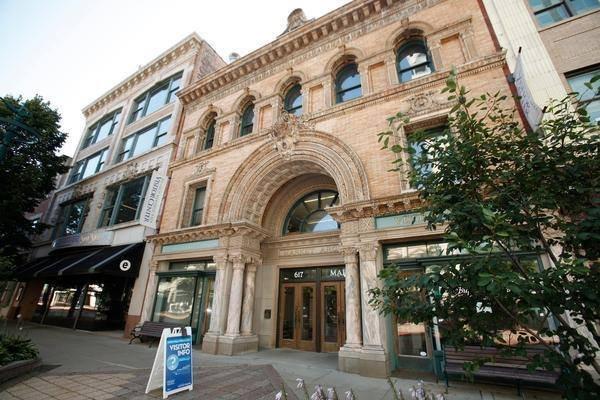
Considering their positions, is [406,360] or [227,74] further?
[227,74]

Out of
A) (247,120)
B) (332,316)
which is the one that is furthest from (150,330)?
(247,120)

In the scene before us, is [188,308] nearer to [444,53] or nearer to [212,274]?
[212,274]

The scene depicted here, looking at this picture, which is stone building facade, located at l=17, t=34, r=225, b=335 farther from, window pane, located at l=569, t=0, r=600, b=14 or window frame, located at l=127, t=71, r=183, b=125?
window pane, located at l=569, t=0, r=600, b=14

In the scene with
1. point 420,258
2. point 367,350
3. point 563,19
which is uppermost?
point 563,19

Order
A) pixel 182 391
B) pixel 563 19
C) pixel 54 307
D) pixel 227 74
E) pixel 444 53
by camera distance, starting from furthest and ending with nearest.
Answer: pixel 54 307 → pixel 227 74 → pixel 444 53 → pixel 563 19 → pixel 182 391

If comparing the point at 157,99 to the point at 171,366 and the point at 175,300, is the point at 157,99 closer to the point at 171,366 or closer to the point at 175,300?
the point at 175,300

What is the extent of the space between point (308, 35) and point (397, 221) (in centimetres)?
974

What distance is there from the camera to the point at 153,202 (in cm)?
1398

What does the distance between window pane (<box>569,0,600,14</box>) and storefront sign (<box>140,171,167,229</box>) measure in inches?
702

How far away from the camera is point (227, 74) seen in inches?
582

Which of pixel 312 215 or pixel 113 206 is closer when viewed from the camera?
pixel 312 215

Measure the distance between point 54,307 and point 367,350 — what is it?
19.7m

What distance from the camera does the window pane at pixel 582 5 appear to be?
8.32 m

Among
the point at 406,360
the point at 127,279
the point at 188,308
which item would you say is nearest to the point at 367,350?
the point at 406,360
